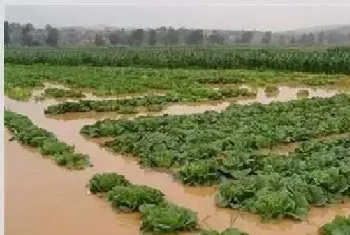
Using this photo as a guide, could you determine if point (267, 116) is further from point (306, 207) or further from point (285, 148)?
point (306, 207)

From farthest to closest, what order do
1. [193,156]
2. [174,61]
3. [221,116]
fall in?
[174,61] → [221,116] → [193,156]

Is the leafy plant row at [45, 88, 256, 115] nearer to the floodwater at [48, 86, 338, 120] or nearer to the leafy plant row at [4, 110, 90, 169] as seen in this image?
the floodwater at [48, 86, 338, 120]

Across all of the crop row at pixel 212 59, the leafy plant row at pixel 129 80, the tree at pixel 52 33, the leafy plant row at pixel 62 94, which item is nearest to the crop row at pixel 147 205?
the tree at pixel 52 33

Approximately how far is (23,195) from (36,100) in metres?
6.18

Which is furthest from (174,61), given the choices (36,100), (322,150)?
(322,150)

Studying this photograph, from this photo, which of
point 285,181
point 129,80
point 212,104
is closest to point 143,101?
point 212,104

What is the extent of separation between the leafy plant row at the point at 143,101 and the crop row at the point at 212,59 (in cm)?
594

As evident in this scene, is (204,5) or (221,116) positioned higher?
(204,5)

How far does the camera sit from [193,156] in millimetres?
6320

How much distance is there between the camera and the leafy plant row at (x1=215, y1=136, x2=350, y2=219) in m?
4.76

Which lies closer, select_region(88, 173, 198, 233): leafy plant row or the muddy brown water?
select_region(88, 173, 198, 233): leafy plant row

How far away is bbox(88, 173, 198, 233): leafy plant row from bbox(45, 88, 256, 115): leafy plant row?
4.45m

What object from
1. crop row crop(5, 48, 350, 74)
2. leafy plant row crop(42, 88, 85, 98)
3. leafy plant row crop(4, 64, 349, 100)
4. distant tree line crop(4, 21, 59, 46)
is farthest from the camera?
crop row crop(5, 48, 350, 74)

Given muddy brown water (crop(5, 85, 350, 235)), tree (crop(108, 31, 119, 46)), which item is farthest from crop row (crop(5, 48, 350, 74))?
muddy brown water (crop(5, 85, 350, 235))
